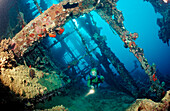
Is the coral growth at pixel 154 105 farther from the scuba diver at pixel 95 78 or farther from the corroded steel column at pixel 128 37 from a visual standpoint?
the scuba diver at pixel 95 78

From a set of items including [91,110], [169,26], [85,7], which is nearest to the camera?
[85,7]

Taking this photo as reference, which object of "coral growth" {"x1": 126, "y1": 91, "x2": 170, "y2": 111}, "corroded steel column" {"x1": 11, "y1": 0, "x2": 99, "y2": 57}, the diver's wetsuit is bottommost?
"coral growth" {"x1": 126, "y1": 91, "x2": 170, "y2": 111}

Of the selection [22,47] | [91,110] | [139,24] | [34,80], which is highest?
[139,24]

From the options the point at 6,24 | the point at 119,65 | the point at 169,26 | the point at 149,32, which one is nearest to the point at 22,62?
the point at 6,24

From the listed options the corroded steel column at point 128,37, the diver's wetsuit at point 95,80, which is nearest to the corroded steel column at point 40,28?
the corroded steel column at point 128,37

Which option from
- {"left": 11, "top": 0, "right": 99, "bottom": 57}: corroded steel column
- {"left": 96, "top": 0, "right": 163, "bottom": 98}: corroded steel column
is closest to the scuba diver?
{"left": 96, "top": 0, "right": 163, "bottom": 98}: corroded steel column

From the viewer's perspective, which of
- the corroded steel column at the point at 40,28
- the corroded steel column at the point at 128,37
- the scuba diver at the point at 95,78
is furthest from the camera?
the scuba diver at the point at 95,78

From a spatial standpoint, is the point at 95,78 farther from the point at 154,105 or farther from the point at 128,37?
the point at 154,105

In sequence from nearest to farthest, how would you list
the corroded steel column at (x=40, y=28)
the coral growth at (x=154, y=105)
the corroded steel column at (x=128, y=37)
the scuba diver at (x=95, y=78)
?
1. the coral growth at (x=154, y=105)
2. the corroded steel column at (x=40, y=28)
3. the corroded steel column at (x=128, y=37)
4. the scuba diver at (x=95, y=78)

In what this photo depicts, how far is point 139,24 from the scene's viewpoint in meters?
136

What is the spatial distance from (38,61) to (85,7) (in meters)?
2.69

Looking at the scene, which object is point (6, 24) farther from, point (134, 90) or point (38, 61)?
point (134, 90)

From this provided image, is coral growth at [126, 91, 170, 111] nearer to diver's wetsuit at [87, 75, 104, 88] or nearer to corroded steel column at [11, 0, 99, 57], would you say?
corroded steel column at [11, 0, 99, 57]

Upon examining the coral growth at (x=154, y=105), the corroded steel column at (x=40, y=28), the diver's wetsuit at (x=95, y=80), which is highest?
the corroded steel column at (x=40, y=28)
